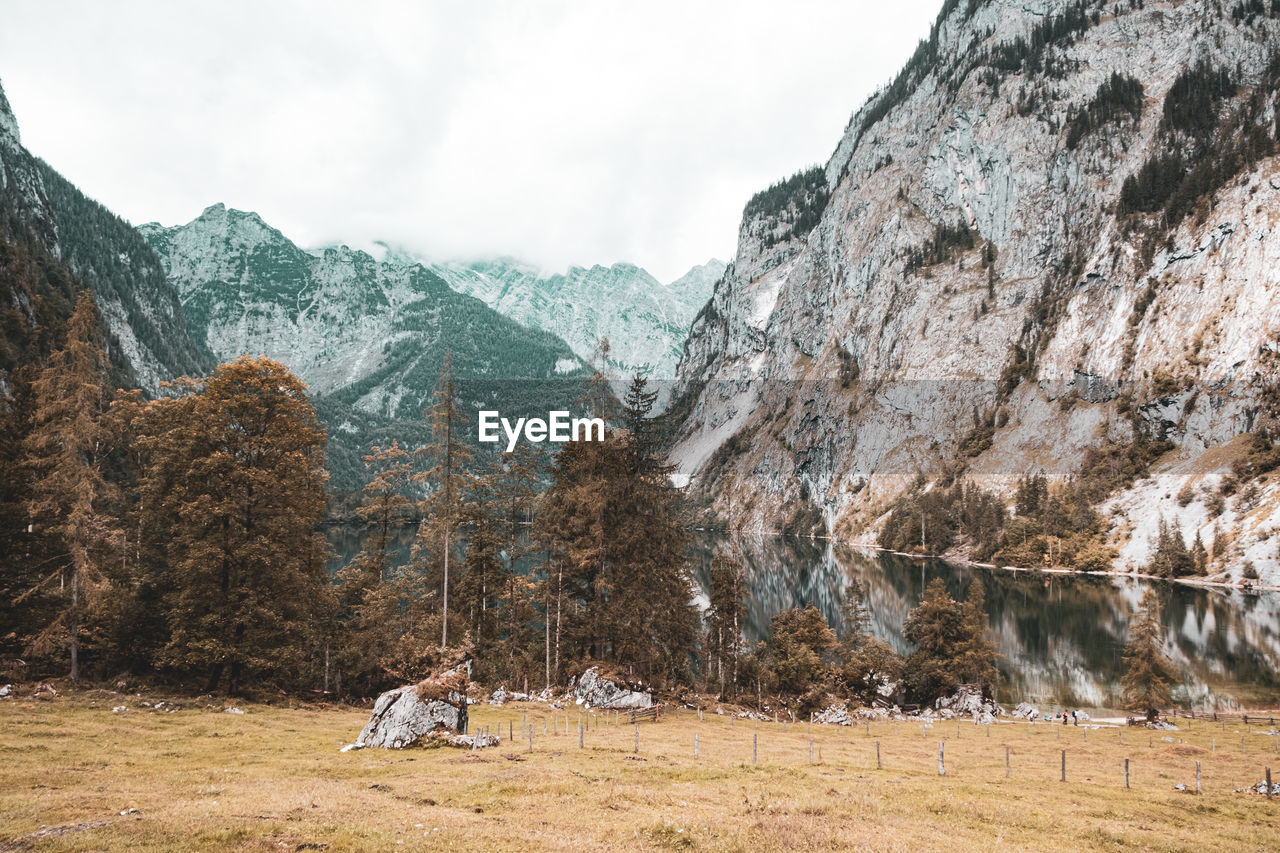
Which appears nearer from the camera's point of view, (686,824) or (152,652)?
(686,824)

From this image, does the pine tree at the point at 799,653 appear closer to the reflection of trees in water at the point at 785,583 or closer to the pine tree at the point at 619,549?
the pine tree at the point at 619,549

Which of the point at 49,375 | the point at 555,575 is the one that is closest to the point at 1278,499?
the point at 555,575

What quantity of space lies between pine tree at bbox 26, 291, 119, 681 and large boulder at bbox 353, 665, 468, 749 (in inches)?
631

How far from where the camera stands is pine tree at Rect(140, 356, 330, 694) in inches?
1363

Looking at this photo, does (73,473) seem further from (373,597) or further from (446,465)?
(446,465)

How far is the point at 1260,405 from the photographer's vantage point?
142250mm

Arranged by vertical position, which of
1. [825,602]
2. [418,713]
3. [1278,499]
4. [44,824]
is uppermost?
[1278,499]

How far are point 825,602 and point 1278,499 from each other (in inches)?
3508

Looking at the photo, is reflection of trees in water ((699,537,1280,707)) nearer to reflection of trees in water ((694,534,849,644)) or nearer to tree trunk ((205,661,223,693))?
reflection of trees in water ((694,534,849,644))

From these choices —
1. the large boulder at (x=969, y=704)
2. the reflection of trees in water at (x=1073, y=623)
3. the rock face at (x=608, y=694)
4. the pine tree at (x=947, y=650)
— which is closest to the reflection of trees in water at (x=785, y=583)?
the reflection of trees in water at (x=1073, y=623)

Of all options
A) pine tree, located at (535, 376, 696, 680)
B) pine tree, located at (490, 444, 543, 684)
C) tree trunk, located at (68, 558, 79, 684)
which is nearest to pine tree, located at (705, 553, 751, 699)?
pine tree, located at (535, 376, 696, 680)

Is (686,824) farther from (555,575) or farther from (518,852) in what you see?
(555,575)

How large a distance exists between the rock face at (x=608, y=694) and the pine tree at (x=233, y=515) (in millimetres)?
17831

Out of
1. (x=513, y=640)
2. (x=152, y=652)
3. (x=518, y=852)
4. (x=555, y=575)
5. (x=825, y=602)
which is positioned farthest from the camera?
(x=825, y=602)
